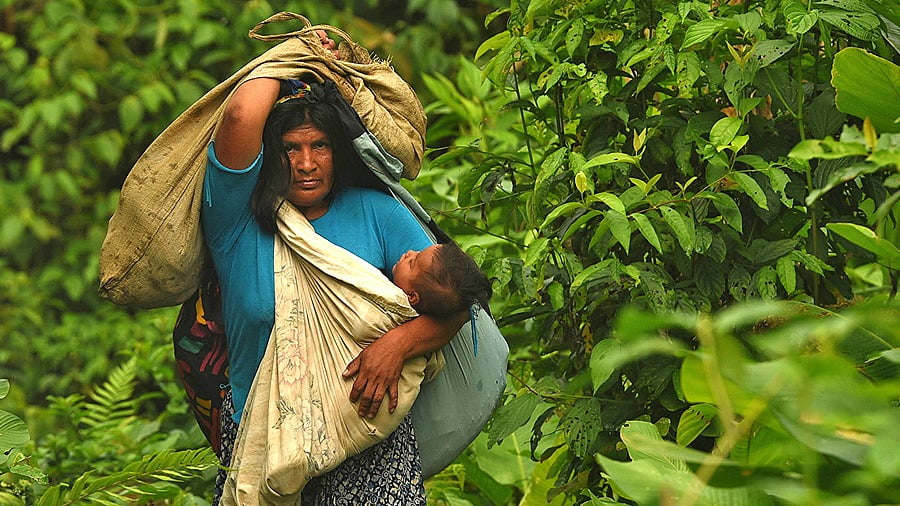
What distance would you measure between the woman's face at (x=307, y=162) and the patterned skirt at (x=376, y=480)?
0.45m

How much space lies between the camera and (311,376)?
2088 millimetres

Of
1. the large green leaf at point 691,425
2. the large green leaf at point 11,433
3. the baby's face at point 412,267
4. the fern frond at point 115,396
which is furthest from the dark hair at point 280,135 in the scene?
the fern frond at point 115,396

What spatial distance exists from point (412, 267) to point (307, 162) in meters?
0.27

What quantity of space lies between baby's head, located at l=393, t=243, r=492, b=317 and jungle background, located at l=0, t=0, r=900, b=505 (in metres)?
0.22

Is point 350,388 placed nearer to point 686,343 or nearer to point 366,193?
point 366,193

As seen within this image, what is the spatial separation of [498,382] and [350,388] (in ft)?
1.22

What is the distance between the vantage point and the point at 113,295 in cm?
227

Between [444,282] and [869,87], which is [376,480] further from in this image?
[869,87]

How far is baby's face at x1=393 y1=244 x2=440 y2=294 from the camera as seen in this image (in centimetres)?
209

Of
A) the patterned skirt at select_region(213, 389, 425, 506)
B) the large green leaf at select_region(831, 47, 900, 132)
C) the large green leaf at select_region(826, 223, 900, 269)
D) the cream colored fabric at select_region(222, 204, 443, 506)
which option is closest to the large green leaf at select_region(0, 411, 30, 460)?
the cream colored fabric at select_region(222, 204, 443, 506)

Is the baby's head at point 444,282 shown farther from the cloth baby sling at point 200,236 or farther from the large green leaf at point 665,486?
the large green leaf at point 665,486

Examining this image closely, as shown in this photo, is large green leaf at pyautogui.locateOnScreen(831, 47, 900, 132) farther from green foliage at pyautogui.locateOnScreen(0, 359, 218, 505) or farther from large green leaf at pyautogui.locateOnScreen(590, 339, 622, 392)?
green foliage at pyautogui.locateOnScreen(0, 359, 218, 505)

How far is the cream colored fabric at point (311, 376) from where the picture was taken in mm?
2039

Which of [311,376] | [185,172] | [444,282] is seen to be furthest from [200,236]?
[444,282]
